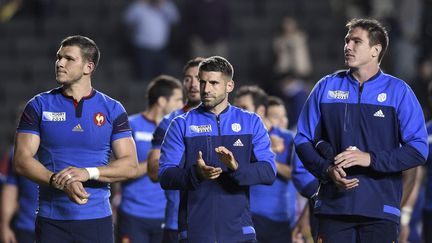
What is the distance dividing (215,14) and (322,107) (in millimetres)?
11854

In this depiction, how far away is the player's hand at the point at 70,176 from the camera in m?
8.48

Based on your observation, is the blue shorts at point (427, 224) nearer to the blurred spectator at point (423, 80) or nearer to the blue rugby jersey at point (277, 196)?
the blue rugby jersey at point (277, 196)

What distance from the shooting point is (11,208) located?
1205 cm

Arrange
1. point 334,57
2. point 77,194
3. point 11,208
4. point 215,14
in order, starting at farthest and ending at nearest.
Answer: point 334,57 < point 215,14 < point 11,208 < point 77,194

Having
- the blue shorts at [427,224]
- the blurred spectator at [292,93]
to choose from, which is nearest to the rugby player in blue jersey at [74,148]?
the blue shorts at [427,224]

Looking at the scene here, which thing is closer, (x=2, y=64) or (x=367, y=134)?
(x=367, y=134)

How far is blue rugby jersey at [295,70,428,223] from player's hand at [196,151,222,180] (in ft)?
2.45

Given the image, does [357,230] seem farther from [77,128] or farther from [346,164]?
[77,128]

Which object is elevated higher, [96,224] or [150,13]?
[150,13]

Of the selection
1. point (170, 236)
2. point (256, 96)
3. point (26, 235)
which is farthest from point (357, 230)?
point (26, 235)

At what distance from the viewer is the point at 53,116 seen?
885cm

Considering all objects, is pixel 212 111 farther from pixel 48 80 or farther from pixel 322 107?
pixel 48 80

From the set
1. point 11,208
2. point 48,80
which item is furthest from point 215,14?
point 11,208

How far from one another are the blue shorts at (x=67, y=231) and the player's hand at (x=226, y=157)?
46.5 inches
